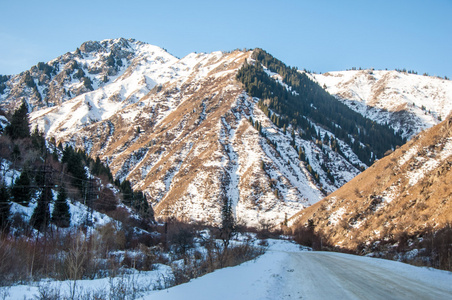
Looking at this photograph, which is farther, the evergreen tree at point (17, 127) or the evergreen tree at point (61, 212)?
the evergreen tree at point (17, 127)

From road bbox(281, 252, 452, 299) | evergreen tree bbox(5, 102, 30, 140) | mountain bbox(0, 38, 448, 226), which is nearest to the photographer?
road bbox(281, 252, 452, 299)

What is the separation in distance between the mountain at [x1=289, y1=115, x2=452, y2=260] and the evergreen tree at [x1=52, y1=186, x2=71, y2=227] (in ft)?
125

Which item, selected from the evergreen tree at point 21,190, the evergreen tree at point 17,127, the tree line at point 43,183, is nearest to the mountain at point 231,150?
the tree line at point 43,183

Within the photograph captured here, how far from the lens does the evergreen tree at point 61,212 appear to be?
124 ft

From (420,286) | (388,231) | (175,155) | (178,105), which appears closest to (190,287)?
(420,286)

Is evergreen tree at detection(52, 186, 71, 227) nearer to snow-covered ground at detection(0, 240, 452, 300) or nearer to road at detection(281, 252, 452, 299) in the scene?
snow-covered ground at detection(0, 240, 452, 300)

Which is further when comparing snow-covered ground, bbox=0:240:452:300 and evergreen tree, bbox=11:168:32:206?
evergreen tree, bbox=11:168:32:206

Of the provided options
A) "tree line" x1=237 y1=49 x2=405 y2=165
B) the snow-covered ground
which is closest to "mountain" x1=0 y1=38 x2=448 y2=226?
"tree line" x1=237 y1=49 x2=405 y2=165

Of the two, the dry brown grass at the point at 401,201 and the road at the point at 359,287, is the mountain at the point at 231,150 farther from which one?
the road at the point at 359,287

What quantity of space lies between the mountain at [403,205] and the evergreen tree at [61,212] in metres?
38.2

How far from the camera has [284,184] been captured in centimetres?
10456

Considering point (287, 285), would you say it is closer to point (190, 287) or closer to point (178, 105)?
point (190, 287)

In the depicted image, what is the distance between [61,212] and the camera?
128 feet

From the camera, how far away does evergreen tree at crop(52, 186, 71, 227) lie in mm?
37875
